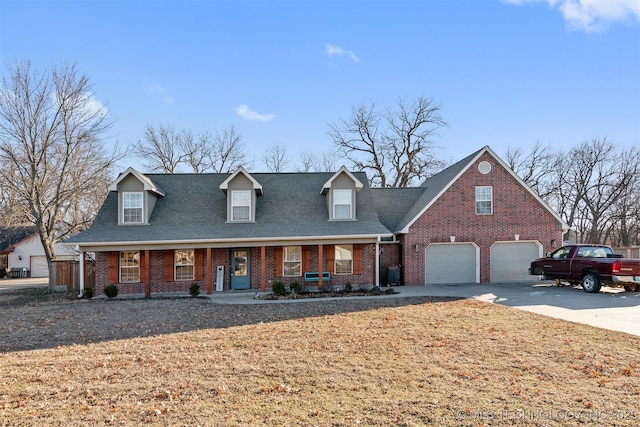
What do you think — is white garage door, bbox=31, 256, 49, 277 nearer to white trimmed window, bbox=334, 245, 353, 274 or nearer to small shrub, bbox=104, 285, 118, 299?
small shrub, bbox=104, 285, 118, 299

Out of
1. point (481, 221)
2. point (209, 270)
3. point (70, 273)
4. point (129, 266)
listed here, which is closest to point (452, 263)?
point (481, 221)

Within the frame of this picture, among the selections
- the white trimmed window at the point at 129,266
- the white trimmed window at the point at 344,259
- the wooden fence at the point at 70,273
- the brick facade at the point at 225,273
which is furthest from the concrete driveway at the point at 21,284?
the white trimmed window at the point at 344,259

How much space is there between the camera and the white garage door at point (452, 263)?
60.2 ft

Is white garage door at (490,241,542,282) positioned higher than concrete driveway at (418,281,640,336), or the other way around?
white garage door at (490,241,542,282)

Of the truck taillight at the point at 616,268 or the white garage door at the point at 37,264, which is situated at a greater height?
the truck taillight at the point at 616,268

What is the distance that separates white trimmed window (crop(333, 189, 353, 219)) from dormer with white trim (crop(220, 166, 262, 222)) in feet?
11.7

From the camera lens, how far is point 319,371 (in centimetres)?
618

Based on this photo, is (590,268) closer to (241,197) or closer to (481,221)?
(481,221)

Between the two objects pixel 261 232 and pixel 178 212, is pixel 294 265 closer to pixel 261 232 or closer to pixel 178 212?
pixel 261 232

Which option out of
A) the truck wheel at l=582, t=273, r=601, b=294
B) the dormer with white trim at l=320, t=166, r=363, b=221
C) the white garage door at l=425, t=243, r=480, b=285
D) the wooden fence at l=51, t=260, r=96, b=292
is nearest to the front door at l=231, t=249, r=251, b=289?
the dormer with white trim at l=320, t=166, r=363, b=221

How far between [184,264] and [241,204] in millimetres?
3513

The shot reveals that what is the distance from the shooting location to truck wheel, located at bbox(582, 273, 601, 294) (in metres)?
15.1

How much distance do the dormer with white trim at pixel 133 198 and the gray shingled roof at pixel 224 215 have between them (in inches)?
15.3

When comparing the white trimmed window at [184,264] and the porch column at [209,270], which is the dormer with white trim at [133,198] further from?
the porch column at [209,270]
